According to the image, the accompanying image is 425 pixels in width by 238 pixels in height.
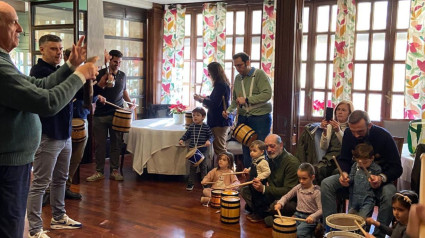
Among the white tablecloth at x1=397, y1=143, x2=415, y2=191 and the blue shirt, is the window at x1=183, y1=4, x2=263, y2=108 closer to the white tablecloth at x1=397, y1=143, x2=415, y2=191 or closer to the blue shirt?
the white tablecloth at x1=397, y1=143, x2=415, y2=191

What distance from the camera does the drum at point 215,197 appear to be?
4219 mm

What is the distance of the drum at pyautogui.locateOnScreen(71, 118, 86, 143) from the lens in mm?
4332

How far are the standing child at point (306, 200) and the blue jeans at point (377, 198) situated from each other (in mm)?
109

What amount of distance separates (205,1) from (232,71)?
118 centimetres

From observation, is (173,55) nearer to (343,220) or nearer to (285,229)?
(285,229)

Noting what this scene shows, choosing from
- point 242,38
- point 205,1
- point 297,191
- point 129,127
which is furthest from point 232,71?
point 297,191

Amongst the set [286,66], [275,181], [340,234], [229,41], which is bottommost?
[340,234]

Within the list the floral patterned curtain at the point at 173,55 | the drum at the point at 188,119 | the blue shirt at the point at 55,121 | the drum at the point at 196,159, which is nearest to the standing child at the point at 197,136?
the drum at the point at 196,159

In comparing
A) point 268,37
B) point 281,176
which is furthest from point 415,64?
point 281,176

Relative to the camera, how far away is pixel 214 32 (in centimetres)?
686

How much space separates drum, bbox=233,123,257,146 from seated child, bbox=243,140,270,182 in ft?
0.89

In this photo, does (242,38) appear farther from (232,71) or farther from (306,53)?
(306,53)

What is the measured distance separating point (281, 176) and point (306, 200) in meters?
0.36

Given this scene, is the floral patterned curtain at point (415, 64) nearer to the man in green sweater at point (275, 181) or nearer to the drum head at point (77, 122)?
the man in green sweater at point (275, 181)
